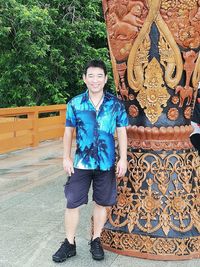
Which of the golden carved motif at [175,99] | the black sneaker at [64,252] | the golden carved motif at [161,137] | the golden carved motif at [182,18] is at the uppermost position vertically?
the golden carved motif at [182,18]

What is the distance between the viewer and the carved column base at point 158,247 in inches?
143

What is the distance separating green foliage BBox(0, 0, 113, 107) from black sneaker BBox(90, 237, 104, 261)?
957 cm

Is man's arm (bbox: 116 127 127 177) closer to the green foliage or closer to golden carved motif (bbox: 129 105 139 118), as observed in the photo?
golden carved motif (bbox: 129 105 139 118)

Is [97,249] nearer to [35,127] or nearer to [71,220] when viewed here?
[71,220]

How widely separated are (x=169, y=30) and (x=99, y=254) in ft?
5.57

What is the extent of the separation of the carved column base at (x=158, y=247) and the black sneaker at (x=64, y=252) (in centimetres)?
35

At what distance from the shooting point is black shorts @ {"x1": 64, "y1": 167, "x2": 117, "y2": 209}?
11.6 feet

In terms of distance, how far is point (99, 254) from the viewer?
3602 millimetres

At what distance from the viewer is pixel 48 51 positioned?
1388 centimetres

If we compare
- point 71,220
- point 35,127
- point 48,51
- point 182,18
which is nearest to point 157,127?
point 182,18

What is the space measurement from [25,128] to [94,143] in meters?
7.20

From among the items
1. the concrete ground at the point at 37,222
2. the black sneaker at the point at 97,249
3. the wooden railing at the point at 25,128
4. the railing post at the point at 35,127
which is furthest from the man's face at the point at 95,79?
the railing post at the point at 35,127

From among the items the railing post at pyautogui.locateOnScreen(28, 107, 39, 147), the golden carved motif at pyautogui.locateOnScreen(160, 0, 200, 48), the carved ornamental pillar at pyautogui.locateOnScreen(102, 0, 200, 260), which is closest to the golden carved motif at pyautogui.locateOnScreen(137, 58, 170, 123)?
the carved ornamental pillar at pyautogui.locateOnScreen(102, 0, 200, 260)

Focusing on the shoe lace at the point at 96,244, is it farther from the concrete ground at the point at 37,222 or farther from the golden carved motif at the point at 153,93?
the golden carved motif at the point at 153,93
